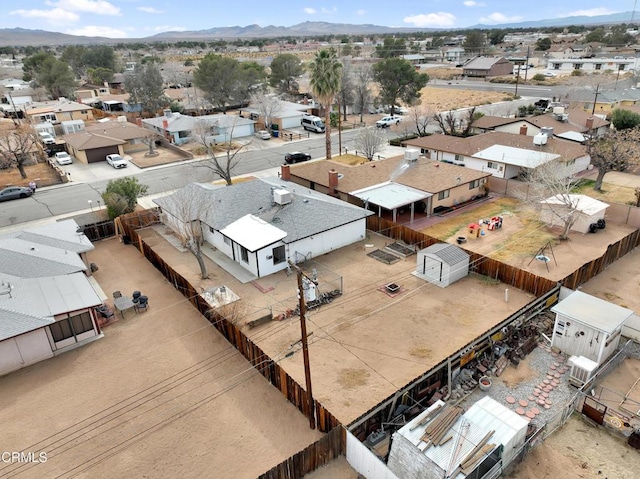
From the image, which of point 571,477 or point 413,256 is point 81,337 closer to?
point 413,256

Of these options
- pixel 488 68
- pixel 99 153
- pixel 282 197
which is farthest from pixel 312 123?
pixel 488 68

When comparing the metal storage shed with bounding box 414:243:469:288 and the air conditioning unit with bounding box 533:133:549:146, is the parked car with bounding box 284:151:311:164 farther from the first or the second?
the metal storage shed with bounding box 414:243:469:288

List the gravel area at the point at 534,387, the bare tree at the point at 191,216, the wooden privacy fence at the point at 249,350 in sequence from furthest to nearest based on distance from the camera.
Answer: the bare tree at the point at 191,216, the gravel area at the point at 534,387, the wooden privacy fence at the point at 249,350

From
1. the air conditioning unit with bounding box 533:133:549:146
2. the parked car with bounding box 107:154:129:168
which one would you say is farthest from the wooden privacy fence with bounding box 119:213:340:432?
the air conditioning unit with bounding box 533:133:549:146

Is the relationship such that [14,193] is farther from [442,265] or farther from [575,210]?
[575,210]

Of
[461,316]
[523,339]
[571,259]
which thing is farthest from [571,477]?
[571,259]

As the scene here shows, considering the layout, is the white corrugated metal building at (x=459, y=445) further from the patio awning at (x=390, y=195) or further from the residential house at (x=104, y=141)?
the residential house at (x=104, y=141)

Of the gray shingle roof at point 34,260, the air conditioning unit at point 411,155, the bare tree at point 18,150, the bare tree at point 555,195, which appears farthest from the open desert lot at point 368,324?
the bare tree at point 18,150
